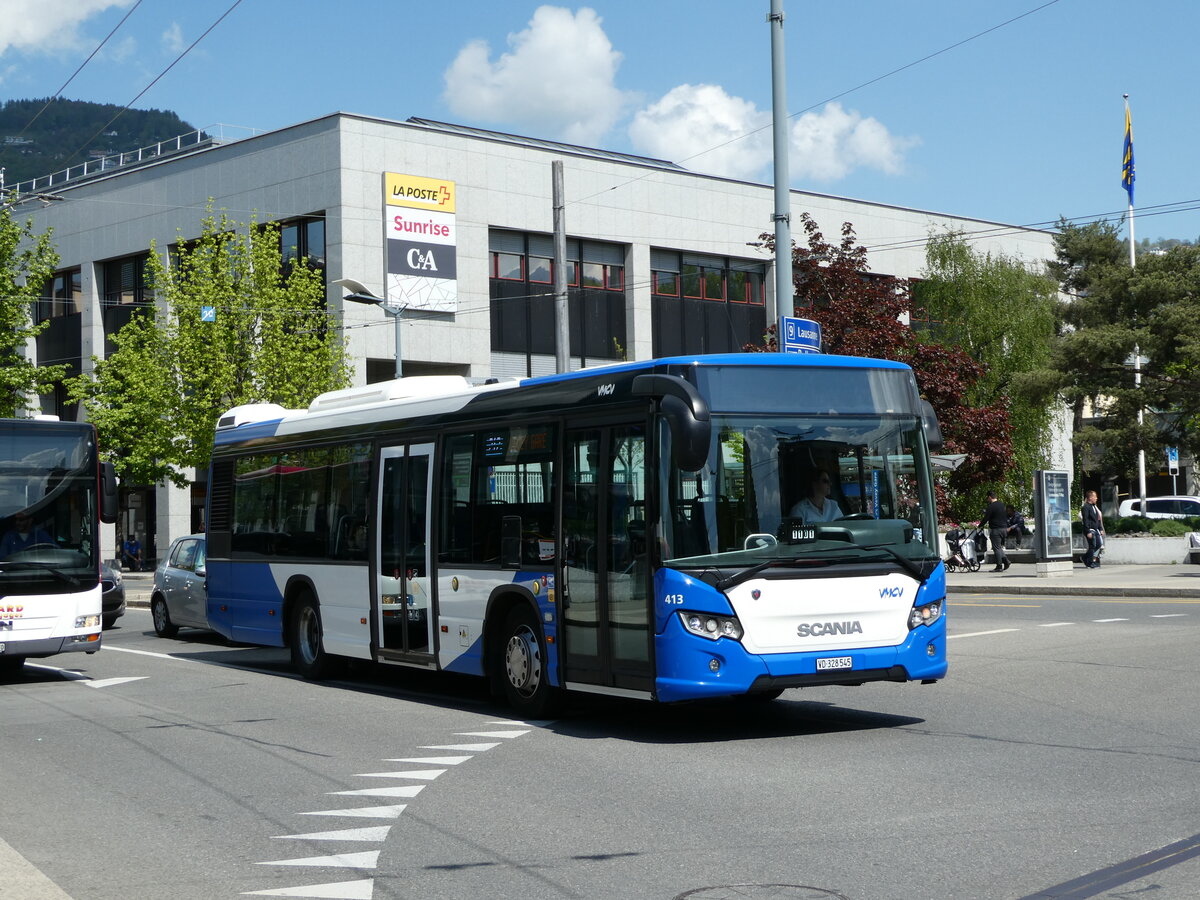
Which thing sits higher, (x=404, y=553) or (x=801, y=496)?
(x=801, y=496)

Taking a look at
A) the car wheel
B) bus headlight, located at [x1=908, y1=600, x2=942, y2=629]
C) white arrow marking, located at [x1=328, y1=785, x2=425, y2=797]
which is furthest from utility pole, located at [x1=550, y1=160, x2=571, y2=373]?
white arrow marking, located at [x1=328, y1=785, x2=425, y2=797]

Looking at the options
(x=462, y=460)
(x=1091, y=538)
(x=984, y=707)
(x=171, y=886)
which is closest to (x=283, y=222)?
(x=1091, y=538)

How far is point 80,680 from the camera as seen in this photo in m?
16.3

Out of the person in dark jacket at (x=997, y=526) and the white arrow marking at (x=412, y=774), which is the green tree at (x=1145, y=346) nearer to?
the person in dark jacket at (x=997, y=526)

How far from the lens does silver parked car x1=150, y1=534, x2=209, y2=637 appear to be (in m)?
21.7

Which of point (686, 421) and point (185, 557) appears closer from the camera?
point (686, 421)

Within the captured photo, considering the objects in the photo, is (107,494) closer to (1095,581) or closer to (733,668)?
(733,668)

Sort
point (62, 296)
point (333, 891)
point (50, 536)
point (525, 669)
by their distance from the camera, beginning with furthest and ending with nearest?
point (62, 296) < point (50, 536) < point (525, 669) < point (333, 891)

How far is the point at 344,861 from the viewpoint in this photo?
22.8ft

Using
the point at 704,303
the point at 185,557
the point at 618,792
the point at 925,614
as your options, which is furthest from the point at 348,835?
the point at 704,303

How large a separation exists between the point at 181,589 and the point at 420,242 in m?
23.7

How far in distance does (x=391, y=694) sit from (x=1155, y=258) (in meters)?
34.7

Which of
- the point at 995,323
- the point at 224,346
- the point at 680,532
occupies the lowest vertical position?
the point at 680,532

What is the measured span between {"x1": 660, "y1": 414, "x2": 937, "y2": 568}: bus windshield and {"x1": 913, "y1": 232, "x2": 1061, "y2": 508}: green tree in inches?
1428
